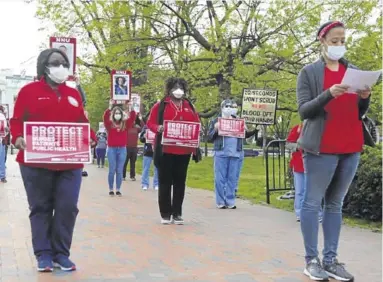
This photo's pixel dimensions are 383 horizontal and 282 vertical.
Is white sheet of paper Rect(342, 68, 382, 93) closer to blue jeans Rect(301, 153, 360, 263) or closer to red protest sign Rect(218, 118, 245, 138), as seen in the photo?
blue jeans Rect(301, 153, 360, 263)

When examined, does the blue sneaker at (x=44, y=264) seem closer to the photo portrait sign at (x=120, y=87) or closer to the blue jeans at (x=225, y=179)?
the blue jeans at (x=225, y=179)

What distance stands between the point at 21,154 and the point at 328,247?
2.75 m

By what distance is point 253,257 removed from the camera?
6.41 metres

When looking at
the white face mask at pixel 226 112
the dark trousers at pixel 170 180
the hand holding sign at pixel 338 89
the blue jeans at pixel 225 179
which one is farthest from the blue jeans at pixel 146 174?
the hand holding sign at pixel 338 89

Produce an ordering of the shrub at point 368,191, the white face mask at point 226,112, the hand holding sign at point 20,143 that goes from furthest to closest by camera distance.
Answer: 1. the white face mask at point 226,112
2. the shrub at point 368,191
3. the hand holding sign at point 20,143

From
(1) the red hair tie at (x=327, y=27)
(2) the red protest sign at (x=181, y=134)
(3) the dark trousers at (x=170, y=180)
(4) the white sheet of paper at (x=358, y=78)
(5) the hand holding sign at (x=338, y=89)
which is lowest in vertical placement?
(3) the dark trousers at (x=170, y=180)

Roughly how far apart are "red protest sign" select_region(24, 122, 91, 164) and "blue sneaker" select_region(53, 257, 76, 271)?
0.84 meters

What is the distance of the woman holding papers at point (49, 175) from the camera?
559 centimetres

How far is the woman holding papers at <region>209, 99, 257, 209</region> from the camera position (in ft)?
35.2

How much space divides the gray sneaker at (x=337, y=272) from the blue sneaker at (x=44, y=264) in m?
2.34

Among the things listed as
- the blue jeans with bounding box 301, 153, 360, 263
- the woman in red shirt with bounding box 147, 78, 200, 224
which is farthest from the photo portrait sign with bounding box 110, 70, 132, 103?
the blue jeans with bounding box 301, 153, 360, 263

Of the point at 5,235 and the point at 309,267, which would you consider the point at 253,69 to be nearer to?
the point at 5,235

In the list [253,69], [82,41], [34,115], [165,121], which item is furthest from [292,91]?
[34,115]

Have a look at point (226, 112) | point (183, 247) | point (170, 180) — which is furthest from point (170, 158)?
point (226, 112)
